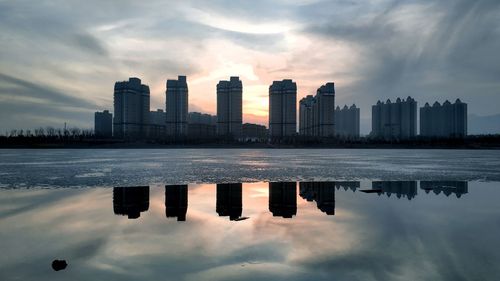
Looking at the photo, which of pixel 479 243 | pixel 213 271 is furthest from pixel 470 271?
pixel 213 271

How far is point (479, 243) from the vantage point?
10.6 m

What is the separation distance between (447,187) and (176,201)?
56.6ft

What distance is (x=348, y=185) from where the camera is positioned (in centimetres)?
2467

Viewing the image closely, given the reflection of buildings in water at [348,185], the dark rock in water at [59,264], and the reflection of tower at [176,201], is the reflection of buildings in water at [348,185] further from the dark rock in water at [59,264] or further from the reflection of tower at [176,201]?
the dark rock in water at [59,264]

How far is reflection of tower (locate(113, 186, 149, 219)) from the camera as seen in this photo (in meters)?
15.2

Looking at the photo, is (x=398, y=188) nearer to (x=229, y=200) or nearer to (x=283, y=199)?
(x=283, y=199)

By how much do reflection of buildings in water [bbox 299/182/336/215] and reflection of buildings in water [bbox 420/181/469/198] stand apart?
5916mm

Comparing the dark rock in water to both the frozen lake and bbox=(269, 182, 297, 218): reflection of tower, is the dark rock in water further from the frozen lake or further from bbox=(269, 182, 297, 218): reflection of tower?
the frozen lake

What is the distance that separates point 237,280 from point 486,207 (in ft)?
45.7

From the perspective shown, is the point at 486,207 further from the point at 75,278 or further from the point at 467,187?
the point at 75,278

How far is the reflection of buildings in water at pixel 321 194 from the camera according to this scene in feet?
54.4

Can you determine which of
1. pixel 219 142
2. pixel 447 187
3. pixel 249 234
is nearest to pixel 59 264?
pixel 249 234

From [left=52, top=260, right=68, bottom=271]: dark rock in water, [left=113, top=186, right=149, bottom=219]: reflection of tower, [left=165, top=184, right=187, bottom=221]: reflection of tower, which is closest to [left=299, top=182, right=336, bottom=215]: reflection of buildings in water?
[left=165, top=184, right=187, bottom=221]: reflection of tower

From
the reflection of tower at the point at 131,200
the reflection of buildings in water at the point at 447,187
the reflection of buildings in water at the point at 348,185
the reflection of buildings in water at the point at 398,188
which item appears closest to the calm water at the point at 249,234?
the reflection of tower at the point at 131,200
